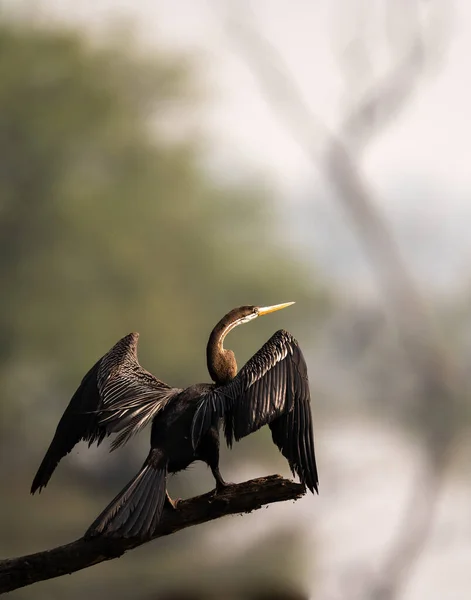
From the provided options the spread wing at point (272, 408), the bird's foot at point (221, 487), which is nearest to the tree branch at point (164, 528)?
the bird's foot at point (221, 487)

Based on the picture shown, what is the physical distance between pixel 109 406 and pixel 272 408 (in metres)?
0.59

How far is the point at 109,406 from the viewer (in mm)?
3189

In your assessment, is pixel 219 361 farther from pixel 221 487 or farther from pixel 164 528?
pixel 164 528

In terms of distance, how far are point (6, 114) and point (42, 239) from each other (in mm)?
961

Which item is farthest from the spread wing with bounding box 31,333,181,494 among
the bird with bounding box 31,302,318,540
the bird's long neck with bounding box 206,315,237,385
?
the bird's long neck with bounding box 206,315,237,385

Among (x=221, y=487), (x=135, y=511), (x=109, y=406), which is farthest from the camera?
(x=109, y=406)

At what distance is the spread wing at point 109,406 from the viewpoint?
3.09 metres

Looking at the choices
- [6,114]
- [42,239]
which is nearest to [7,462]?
[42,239]

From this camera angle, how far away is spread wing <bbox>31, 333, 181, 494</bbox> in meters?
3.09

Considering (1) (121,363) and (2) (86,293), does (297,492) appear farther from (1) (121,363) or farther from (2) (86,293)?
(2) (86,293)

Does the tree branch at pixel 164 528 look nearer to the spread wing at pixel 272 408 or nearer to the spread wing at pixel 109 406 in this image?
the spread wing at pixel 272 408

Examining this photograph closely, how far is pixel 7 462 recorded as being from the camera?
232 inches

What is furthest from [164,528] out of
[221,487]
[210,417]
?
[210,417]

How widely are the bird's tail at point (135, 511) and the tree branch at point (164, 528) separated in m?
0.09
